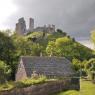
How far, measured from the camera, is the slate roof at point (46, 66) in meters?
68.6

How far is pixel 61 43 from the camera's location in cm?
11294

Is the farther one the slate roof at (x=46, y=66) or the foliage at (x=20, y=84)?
the slate roof at (x=46, y=66)

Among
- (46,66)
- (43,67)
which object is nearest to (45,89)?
(43,67)

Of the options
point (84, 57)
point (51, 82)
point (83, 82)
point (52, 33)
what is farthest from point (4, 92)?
point (52, 33)

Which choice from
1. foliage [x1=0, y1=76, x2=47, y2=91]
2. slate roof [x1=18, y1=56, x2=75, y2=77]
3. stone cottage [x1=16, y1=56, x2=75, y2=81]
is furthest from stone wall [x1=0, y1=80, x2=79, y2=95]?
slate roof [x1=18, y1=56, x2=75, y2=77]

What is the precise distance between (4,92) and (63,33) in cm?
12236

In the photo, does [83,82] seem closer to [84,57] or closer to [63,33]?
[84,57]

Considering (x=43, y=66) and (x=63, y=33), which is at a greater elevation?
(x=63, y=33)

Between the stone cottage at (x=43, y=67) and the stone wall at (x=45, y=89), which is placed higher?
the stone cottage at (x=43, y=67)

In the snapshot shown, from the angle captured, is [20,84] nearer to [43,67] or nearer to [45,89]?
[45,89]

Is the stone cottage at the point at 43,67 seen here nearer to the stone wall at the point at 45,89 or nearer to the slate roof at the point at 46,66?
the slate roof at the point at 46,66

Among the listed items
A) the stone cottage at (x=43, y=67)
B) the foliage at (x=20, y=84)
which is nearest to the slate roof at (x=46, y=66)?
the stone cottage at (x=43, y=67)

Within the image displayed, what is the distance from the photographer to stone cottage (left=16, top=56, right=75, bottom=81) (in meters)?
68.2

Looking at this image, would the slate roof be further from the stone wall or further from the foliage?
the foliage
